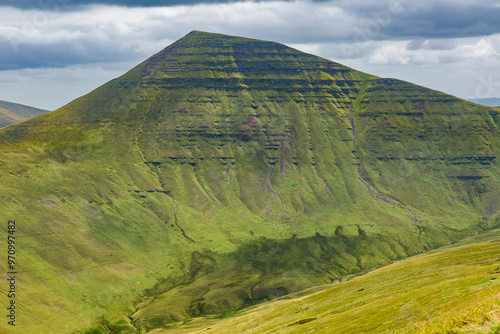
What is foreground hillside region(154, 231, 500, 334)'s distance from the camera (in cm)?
4919

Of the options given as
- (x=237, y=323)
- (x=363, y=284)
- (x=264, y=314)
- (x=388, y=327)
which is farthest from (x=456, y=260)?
(x=388, y=327)

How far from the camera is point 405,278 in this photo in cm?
15875

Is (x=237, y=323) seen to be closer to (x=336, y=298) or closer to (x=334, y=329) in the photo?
(x=336, y=298)

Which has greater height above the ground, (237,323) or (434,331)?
(434,331)

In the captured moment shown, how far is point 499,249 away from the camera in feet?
516

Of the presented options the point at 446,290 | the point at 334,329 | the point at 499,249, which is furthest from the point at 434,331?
the point at 499,249

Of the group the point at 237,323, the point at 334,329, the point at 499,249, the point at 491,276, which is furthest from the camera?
the point at 237,323

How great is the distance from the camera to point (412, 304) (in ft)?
319

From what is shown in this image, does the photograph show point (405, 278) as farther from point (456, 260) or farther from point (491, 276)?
point (491, 276)

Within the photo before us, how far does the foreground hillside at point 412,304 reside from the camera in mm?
49188

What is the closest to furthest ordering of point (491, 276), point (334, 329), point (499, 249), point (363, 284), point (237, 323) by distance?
1. point (334, 329)
2. point (491, 276)
3. point (499, 249)
4. point (363, 284)
5. point (237, 323)

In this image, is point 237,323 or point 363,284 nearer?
point 363,284

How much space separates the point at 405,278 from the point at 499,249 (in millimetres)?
33956

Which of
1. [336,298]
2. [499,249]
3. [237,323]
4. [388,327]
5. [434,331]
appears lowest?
[237,323]
